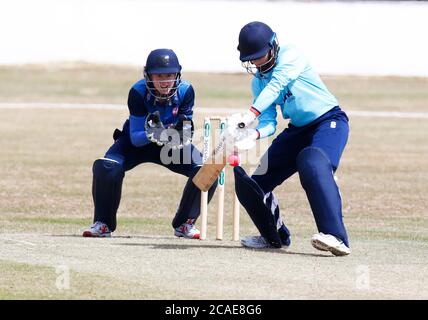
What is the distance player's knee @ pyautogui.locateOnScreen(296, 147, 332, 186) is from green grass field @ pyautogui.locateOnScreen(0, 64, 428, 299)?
0.64 m

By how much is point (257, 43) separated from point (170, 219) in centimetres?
433

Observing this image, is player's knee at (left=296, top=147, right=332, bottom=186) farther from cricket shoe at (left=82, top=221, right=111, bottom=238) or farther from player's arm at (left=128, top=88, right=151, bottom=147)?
cricket shoe at (left=82, top=221, right=111, bottom=238)

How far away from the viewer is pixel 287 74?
8.85 m

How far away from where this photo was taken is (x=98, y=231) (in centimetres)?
1039

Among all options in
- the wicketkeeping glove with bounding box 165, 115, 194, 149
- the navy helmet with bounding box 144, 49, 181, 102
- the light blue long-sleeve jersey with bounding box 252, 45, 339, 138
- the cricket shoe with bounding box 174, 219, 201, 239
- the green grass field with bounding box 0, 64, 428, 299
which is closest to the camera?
the green grass field with bounding box 0, 64, 428, 299

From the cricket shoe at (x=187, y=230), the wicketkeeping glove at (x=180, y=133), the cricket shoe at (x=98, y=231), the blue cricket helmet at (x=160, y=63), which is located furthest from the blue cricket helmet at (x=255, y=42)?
the cricket shoe at (x=98, y=231)

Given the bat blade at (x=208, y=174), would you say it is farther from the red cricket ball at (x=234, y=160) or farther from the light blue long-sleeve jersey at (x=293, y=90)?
the light blue long-sleeve jersey at (x=293, y=90)

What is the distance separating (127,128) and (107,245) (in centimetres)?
165

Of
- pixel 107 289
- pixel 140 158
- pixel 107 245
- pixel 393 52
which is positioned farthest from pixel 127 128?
pixel 393 52

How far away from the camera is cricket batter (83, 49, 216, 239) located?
10.0 meters

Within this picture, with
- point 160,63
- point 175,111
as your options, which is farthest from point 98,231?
point 160,63

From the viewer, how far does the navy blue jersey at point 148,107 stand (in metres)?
10.2

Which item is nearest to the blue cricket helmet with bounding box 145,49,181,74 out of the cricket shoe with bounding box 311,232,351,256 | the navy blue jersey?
the navy blue jersey

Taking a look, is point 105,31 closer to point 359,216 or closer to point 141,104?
point 359,216
